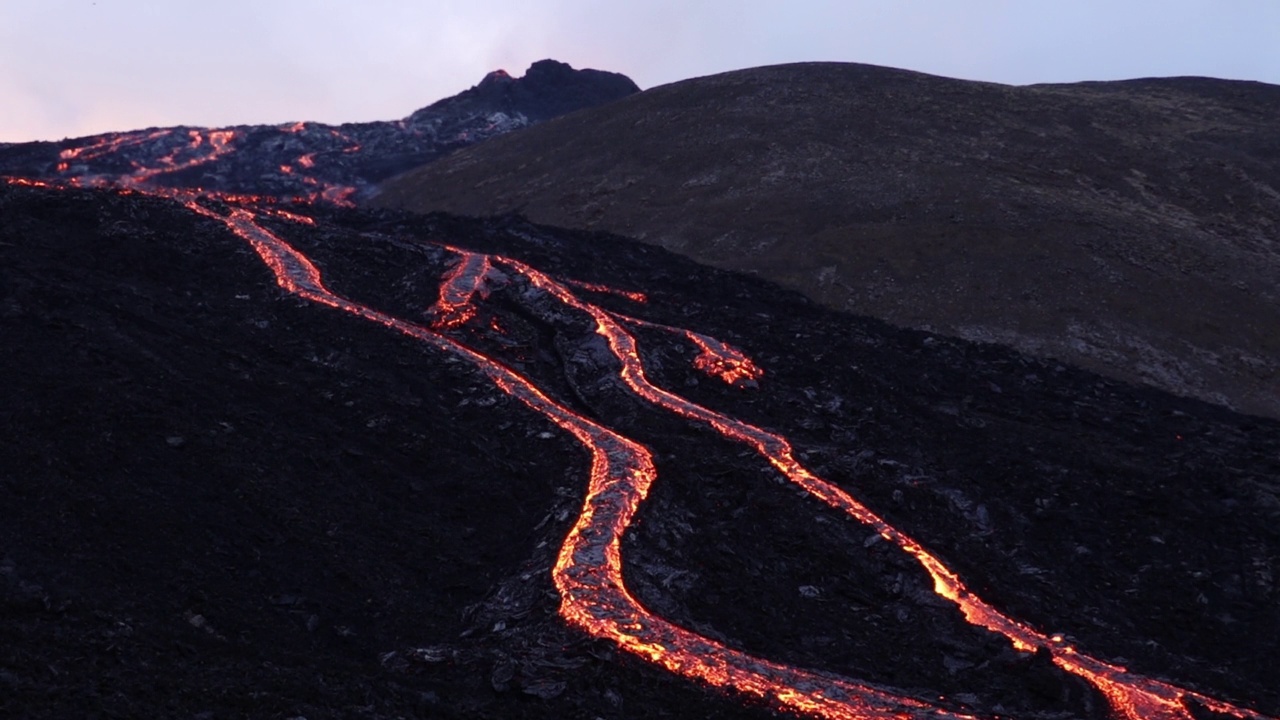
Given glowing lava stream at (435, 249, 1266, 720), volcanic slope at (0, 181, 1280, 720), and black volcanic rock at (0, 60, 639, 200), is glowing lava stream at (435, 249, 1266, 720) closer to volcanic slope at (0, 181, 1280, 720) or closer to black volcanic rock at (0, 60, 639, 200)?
volcanic slope at (0, 181, 1280, 720)

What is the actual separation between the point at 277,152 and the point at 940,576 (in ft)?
200

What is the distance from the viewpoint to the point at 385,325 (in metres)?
24.2

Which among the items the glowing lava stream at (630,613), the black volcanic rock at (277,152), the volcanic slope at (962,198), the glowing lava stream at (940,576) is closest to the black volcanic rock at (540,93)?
the black volcanic rock at (277,152)

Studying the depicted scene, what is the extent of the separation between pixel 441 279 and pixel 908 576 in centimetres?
1554

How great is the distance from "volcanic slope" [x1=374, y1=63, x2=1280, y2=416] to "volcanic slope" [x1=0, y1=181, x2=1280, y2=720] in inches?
262

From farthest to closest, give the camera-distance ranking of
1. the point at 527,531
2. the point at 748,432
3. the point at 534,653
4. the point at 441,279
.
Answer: the point at 441,279 → the point at 748,432 → the point at 527,531 → the point at 534,653

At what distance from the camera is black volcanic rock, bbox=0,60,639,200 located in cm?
6016

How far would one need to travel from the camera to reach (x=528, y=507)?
56.2 feet

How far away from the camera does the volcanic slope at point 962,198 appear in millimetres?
35875

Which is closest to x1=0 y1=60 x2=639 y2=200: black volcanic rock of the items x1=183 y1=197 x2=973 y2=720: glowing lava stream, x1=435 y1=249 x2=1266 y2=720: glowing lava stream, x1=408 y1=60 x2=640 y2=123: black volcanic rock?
x1=408 y1=60 x2=640 y2=123: black volcanic rock

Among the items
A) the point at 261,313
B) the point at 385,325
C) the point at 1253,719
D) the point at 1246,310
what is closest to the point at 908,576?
the point at 1253,719

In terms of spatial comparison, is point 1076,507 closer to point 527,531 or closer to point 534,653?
point 527,531

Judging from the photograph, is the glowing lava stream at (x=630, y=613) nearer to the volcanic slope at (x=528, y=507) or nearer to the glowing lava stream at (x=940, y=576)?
the volcanic slope at (x=528, y=507)

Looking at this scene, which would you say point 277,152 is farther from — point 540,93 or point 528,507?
point 528,507
